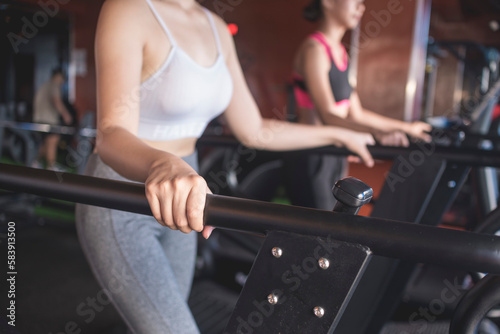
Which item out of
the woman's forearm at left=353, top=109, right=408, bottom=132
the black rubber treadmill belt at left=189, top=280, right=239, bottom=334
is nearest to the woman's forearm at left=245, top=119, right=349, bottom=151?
the woman's forearm at left=353, top=109, right=408, bottom=132

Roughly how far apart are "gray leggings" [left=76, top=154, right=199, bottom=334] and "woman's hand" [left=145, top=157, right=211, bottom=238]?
0.37 metres

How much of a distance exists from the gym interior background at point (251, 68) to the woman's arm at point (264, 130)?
296 millimetres

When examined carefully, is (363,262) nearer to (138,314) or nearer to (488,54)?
(138,314)

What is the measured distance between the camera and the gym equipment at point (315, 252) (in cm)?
48

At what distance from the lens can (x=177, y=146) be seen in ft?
3.70

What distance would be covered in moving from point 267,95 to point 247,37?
3.82ft

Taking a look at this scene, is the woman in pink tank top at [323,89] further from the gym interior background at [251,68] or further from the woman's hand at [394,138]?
the gym interior background at [251,68]

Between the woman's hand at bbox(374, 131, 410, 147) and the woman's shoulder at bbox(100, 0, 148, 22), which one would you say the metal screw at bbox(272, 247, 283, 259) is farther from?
the woman's hand at bbox(374, 131, 410, 147)

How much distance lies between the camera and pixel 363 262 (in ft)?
1.71

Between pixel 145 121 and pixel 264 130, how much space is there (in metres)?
0.43

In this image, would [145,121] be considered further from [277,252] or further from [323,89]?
[323,89]

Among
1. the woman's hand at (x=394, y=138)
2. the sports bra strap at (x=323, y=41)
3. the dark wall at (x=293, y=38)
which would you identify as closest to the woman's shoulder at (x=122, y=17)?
the woman's hand at (x=394, y=138)

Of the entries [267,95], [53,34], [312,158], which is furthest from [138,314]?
[53,34]

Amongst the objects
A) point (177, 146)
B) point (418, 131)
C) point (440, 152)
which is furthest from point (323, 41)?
point (177, 146)
